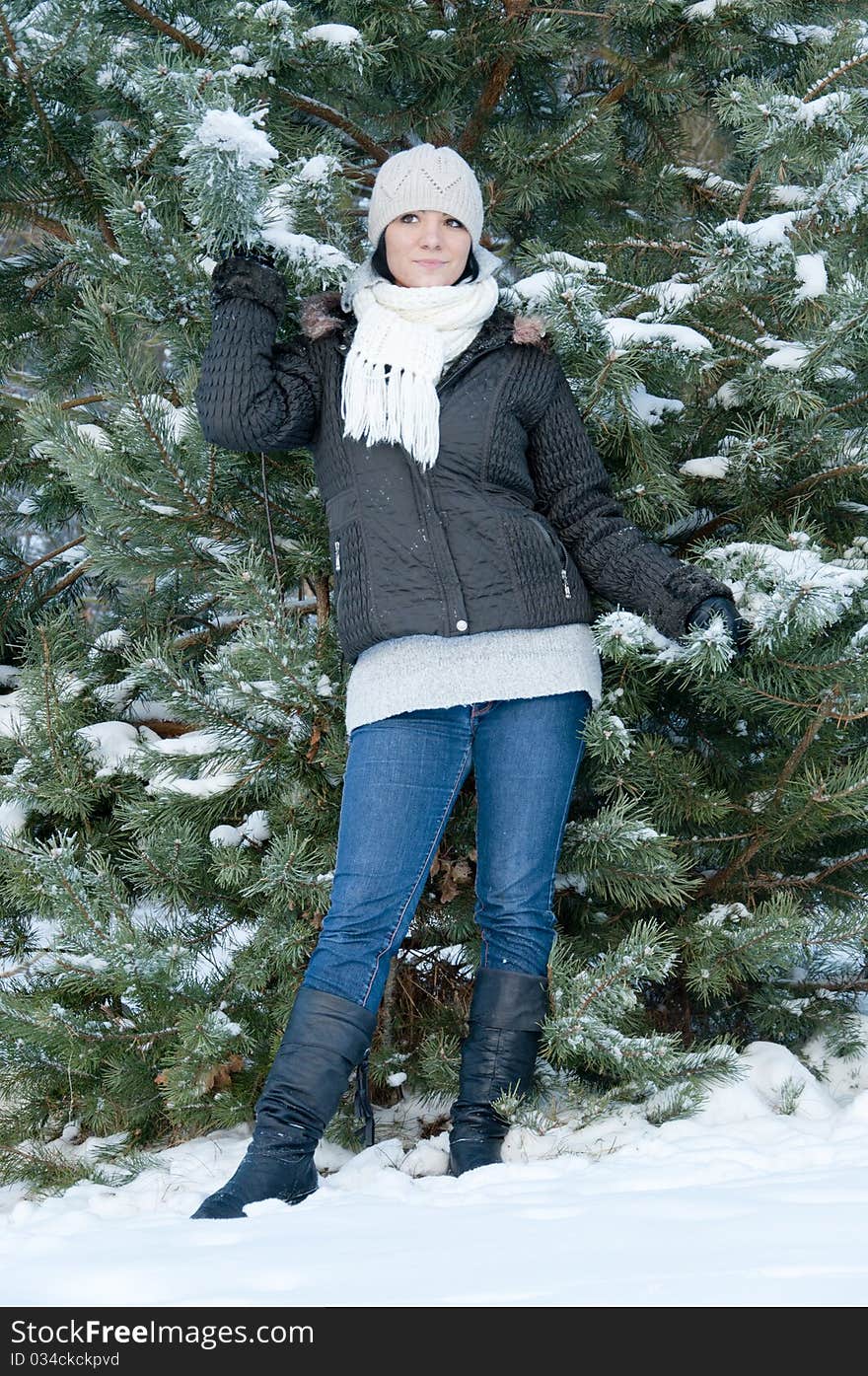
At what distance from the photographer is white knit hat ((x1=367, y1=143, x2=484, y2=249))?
8.98 ft

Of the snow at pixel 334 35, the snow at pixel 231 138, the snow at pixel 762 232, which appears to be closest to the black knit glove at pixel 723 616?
the snow at pixel 762 232

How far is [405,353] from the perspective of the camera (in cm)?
261

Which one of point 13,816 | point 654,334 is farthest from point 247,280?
point 13,816

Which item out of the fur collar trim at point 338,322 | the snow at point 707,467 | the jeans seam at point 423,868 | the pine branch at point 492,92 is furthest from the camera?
the pine branch at point 492,92

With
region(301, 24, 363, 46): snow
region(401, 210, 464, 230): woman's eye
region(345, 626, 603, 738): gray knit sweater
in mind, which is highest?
region(301, 24, 363, 46): snow

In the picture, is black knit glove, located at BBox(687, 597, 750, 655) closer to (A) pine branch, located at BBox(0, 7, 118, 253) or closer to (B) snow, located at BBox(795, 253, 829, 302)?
(B) snow, located at BBox(795, 253, 829, 302)

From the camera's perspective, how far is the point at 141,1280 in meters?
1.67

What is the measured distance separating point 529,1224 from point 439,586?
1250 millimetres

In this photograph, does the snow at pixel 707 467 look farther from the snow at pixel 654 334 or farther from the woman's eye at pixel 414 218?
Result: the woman's eye at pixel 414 218

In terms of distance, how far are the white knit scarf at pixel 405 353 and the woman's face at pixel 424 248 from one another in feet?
0.15

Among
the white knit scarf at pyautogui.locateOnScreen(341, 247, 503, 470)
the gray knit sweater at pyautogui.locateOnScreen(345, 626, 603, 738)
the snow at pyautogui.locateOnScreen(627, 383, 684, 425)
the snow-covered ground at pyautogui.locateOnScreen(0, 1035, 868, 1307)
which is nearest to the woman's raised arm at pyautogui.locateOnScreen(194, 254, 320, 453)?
the white knit scarf at pyautogui.locateOnScreen(341, 247, 503, 470)

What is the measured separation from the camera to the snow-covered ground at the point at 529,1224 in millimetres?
1596
